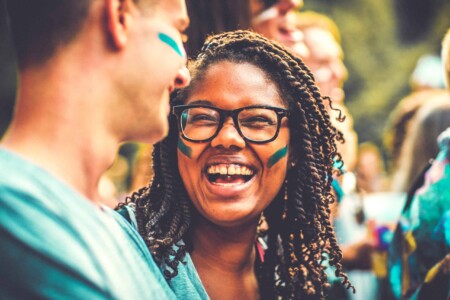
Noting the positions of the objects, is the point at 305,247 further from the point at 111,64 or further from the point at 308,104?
the point at 111,64

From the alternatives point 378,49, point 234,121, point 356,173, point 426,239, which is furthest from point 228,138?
point 378,49

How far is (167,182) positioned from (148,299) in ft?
2.87

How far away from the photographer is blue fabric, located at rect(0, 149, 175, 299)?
1.06 metres

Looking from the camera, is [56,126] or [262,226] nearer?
[56,126]

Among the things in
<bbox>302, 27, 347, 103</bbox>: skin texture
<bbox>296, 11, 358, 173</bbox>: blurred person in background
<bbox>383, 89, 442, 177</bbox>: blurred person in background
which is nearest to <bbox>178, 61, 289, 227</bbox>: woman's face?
<bbox>296, 11, 358, 173</bbox>: blurred person in background

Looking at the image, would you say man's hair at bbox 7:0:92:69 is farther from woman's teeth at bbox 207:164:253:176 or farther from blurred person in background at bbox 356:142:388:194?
blurred person in background at bbox 356:142:388:194

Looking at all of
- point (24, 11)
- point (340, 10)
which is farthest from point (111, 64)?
point (340, 10)

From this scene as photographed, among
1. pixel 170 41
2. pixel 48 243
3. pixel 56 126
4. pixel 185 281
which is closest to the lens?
pixel 48 243

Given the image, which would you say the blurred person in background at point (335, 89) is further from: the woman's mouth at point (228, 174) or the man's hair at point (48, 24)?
the man's hair at point (48, 24)

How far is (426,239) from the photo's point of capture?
8.64ft

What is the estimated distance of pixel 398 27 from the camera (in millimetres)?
16078

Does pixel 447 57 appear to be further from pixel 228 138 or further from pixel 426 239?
pixel 228 138

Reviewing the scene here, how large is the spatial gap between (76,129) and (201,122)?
0.88m

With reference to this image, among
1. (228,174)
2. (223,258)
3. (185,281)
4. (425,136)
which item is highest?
(425,136)
